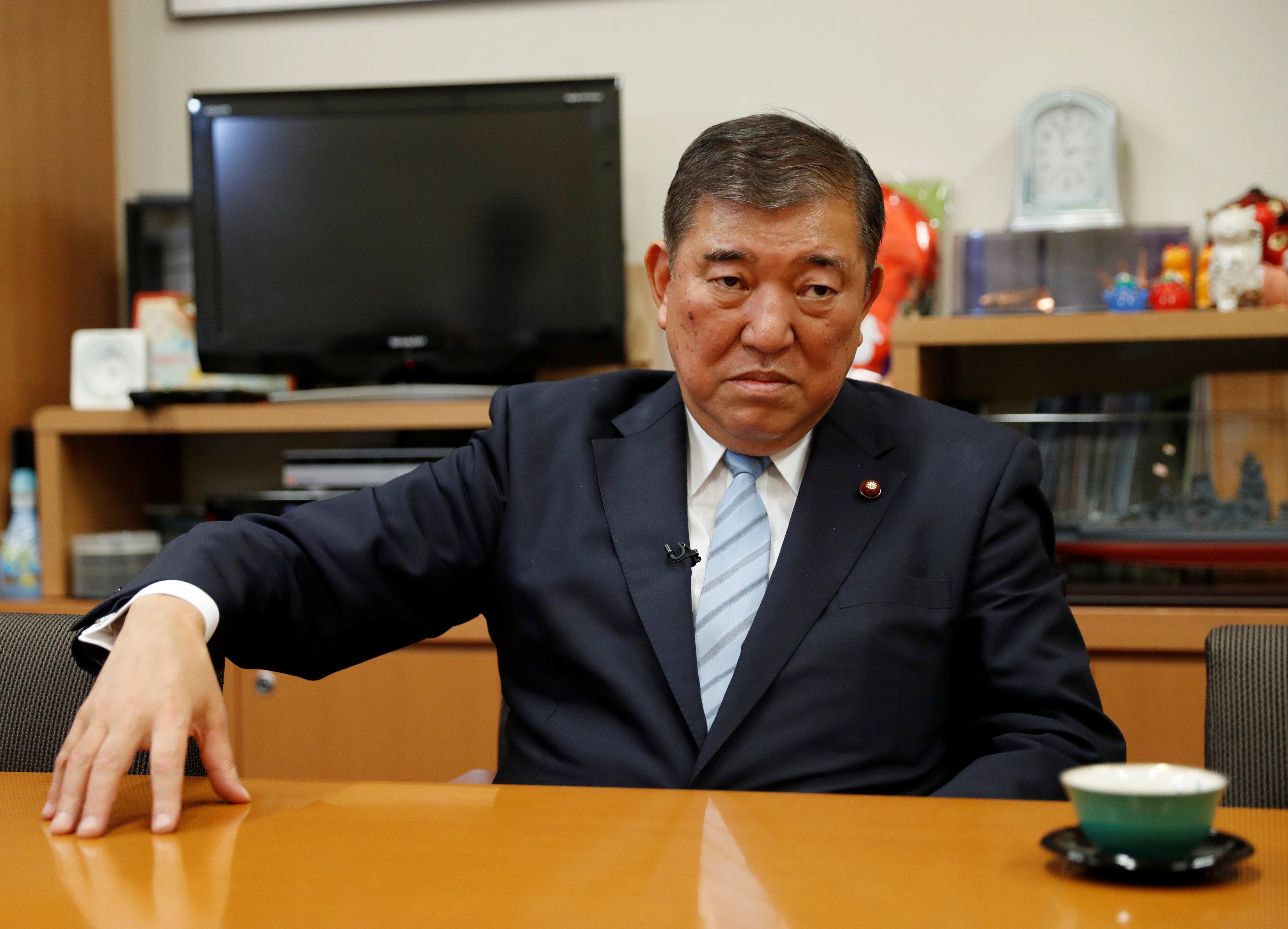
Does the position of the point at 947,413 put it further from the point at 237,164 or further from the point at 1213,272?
the point at 237,164

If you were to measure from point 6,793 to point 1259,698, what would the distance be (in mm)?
1070

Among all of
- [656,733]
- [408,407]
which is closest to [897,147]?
[408,407]

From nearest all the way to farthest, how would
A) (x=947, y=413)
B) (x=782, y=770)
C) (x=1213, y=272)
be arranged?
(x=782, y=770)
(x=947, y=413)
(x=1213, y=272)

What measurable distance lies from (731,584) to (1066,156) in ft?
5.03

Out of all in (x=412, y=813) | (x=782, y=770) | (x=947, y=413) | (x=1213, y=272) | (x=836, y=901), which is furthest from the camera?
(x=1213, y=272)

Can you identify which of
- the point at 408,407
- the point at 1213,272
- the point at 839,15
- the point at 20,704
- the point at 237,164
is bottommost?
the point at 20,704

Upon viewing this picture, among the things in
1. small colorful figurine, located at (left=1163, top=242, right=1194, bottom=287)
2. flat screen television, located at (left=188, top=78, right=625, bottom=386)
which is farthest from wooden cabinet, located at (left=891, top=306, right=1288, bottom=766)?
flat screen television, located at (left=188, top=78, right=625, bottom=386)

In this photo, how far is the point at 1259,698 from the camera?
104cm

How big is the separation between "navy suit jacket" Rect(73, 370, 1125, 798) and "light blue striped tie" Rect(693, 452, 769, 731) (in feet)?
0.10

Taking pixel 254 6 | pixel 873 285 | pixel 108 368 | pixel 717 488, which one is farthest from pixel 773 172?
pixel 254 6

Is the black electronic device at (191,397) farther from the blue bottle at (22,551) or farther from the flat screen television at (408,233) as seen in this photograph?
the blue bottle at (22,551)

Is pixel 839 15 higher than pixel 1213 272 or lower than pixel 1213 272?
higher

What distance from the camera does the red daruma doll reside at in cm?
246

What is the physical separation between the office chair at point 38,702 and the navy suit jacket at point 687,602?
14 cm
